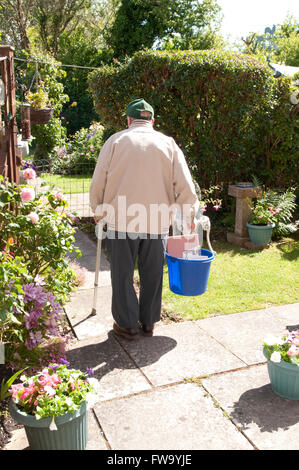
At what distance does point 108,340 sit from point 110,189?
4.12 ft

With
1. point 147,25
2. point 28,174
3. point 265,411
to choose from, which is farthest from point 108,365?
point 147,25

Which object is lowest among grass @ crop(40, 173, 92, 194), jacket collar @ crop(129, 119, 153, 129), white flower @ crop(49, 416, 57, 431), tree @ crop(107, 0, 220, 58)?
grass @ crop(40, 173, 92, 194)

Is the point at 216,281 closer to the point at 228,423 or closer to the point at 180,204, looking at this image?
the point at 180,204

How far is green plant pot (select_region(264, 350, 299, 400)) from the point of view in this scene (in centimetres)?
277

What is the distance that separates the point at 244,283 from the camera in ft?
16.6

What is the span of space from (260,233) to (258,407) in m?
3.87

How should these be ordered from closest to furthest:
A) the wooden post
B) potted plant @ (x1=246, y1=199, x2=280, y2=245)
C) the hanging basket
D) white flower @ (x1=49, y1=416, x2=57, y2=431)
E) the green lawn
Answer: white flower @ (x1=49, y1=416, x2=57, y2=431), the wooden post, the green lawn, the hanging basket, potted plant @ (x1=246, y1=199, x2=280, y2=245)

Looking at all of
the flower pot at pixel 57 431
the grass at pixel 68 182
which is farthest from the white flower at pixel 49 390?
the grass at pixel 68 182

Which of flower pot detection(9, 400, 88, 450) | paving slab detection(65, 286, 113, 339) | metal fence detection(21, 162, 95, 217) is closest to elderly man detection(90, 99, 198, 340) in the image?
paving slab detection(65, 286, 113, 339)

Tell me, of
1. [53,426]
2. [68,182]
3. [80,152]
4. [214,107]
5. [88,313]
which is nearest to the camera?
[53,426]

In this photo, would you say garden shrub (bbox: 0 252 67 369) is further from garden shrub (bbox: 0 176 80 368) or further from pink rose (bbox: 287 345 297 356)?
pink rose (bbox: 287 345 297 356)

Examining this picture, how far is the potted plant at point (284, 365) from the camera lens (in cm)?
277

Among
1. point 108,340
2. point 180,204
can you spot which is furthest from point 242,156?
point 108,340

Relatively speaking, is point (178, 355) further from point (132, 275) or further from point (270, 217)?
point (270, 217)
